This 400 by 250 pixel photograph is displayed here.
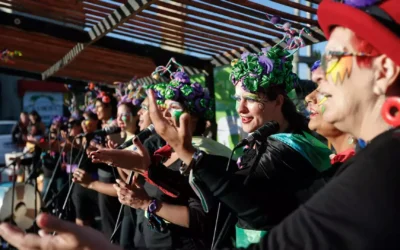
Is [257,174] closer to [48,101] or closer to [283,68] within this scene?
[283,68]

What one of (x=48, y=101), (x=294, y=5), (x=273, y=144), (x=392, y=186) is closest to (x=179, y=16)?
(x=294, y=5)

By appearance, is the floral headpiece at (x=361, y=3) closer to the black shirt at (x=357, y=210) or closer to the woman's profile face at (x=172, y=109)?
the black shirt at (x=357, y=210)

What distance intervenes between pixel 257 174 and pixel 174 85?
1553 millimetres

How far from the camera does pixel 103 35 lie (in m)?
5.91

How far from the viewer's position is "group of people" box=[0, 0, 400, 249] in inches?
40.9

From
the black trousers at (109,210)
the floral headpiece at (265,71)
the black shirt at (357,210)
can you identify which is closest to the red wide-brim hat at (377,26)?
the black shirt at (357,210)

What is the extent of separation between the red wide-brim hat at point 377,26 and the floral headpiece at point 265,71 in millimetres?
1449

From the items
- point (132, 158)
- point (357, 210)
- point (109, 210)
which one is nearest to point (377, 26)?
point (357, 210)

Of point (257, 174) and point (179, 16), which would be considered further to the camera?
point (179, 16)

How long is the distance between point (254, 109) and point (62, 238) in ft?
5.97

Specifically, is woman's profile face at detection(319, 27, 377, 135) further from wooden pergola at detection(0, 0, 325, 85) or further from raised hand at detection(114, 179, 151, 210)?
wooden pergola at detection(0, 0, 325, 85)

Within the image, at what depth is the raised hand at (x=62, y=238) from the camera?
103 centimetres

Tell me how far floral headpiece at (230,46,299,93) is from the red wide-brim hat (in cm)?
145

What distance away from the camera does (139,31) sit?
612 centimetres
